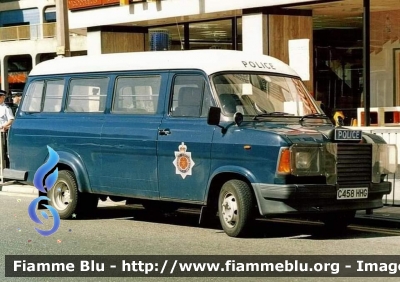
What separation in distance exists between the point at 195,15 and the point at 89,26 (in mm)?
3688

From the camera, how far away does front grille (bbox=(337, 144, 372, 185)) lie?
403 inches

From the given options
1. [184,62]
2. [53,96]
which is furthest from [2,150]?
[184,62]

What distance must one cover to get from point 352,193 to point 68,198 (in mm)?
4304

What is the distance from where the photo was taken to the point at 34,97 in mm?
13555

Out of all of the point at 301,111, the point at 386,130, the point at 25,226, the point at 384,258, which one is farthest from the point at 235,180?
the point at 386,130

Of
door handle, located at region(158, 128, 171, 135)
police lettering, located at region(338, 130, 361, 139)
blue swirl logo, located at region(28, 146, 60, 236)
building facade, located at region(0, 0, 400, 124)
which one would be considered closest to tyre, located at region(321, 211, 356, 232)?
police lettering, located at region(338, 130, 361, 139)

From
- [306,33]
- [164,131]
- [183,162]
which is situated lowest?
[183,162]

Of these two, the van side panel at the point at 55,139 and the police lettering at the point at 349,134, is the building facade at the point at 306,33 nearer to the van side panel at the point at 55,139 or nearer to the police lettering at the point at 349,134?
the van side panel at the point at 55,139

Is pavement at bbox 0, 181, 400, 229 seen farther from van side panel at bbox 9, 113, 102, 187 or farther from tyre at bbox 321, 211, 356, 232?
van side panel at bbox 9, 113, 102, 187

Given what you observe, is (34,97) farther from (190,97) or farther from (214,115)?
(214,115)

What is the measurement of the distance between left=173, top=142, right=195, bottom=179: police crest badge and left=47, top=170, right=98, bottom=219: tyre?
2061 millimetres

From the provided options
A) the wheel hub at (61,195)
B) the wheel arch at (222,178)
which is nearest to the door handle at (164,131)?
the wheel arch at (222,178)

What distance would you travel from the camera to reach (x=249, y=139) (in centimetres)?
1025

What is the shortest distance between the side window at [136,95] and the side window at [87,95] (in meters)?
0.27
